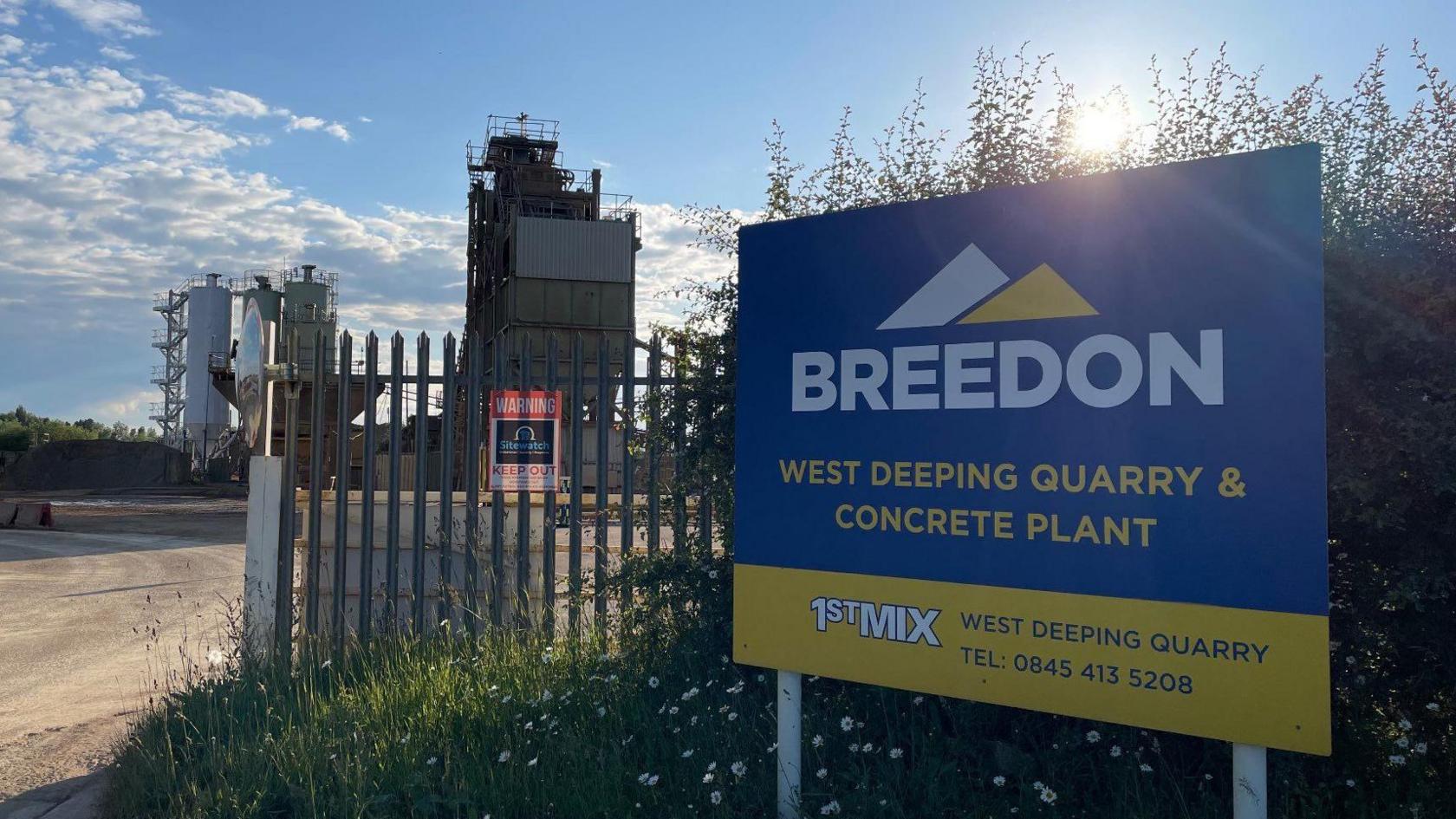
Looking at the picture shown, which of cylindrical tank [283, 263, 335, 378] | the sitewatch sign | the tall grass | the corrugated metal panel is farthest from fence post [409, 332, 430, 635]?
cylindrical tank [283, 263, 335, 378]

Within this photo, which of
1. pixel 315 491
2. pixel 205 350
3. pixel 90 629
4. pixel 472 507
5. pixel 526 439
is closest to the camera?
pixel 472 507

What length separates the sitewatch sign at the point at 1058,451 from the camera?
308cm

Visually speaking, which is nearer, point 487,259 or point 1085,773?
point 1085,773

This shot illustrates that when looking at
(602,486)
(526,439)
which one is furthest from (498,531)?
(602,486)

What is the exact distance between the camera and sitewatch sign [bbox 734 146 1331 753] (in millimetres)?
3084

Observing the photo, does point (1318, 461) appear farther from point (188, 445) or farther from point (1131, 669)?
point (188, 445)

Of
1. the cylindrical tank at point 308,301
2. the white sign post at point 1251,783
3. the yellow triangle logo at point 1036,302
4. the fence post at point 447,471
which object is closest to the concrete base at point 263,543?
the fence post at point 447,471

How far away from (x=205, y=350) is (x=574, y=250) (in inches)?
1138

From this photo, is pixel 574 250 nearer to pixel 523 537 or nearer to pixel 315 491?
pixel 315 491

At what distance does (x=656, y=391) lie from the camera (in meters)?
6.29

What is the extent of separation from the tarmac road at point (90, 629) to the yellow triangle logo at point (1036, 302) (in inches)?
196

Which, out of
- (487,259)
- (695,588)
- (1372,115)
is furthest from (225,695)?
(487,259)

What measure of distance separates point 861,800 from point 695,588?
5.69ft

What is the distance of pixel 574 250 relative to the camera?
3844cm
